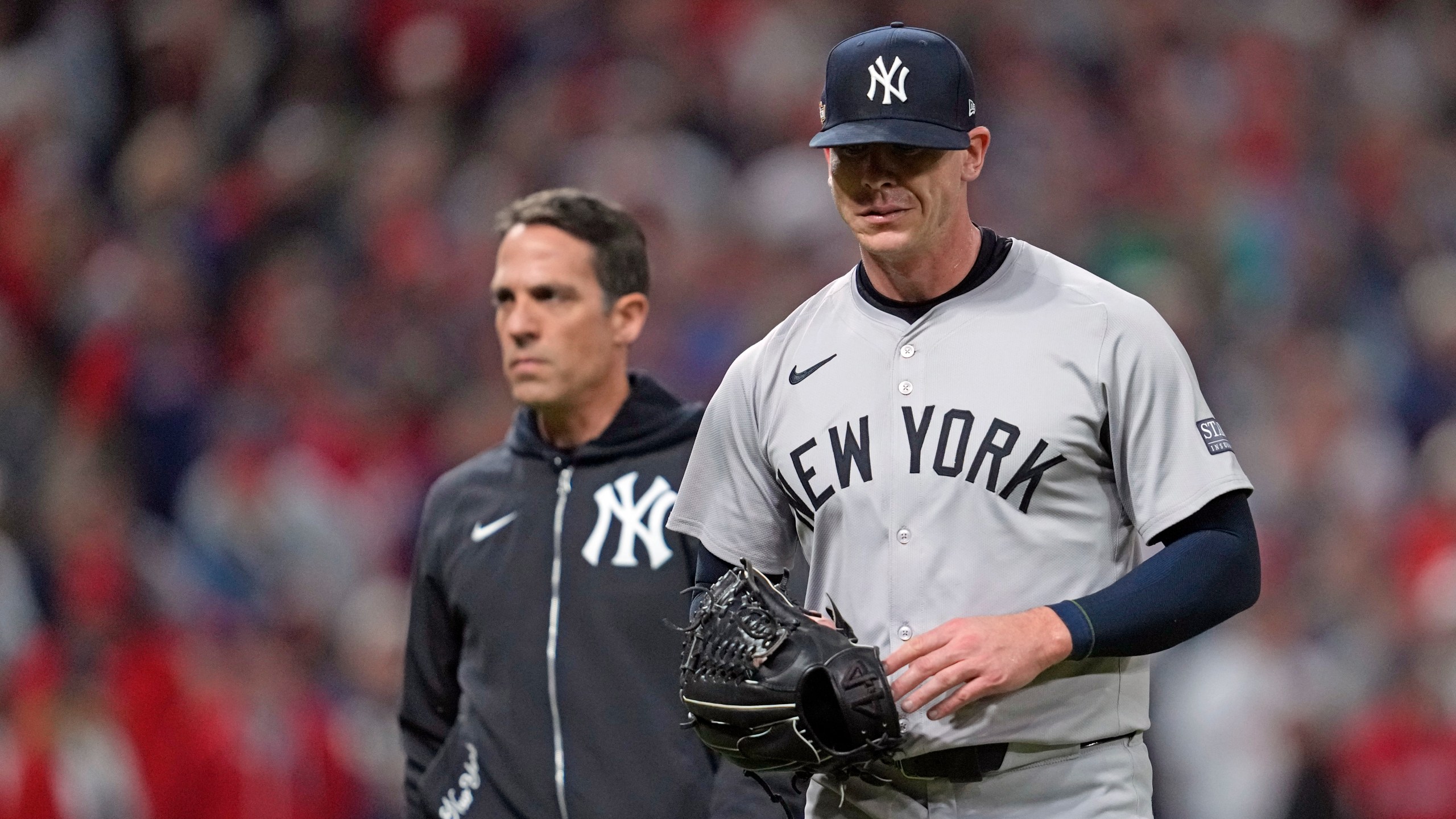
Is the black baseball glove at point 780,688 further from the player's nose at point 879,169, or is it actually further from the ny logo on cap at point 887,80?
the ny logo on cap at point 887,80

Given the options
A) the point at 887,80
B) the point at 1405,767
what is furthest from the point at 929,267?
the point at 1405,767

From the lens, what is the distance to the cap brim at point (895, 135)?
2500 mm

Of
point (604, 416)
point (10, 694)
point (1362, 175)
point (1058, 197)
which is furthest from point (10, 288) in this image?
point (1362, 175)

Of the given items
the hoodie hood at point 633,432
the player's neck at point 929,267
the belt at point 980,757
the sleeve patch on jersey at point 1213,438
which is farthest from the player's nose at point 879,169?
the hoodie hood at point 633,432

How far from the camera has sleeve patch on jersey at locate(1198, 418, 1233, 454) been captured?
2459 millimetres

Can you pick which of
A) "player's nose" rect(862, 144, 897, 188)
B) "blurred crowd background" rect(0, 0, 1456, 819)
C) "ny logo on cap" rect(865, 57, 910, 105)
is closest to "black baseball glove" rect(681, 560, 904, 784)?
"player's nose" rect(862, 144, 897, 188)

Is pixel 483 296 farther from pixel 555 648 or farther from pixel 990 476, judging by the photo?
pixel 990 476

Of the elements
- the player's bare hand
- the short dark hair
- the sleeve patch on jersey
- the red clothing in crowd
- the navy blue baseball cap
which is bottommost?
the red clothing in crowd

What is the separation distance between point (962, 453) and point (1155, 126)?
20.9 feet

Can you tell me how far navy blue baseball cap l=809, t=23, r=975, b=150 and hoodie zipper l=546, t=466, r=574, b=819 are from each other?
1.32 meters

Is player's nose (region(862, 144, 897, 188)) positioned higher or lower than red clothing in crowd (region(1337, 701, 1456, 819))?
higher

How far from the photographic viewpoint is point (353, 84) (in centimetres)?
909

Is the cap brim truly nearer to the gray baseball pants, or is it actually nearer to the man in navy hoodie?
the gray baseball pants

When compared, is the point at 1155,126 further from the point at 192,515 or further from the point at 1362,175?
the point at 192,515
